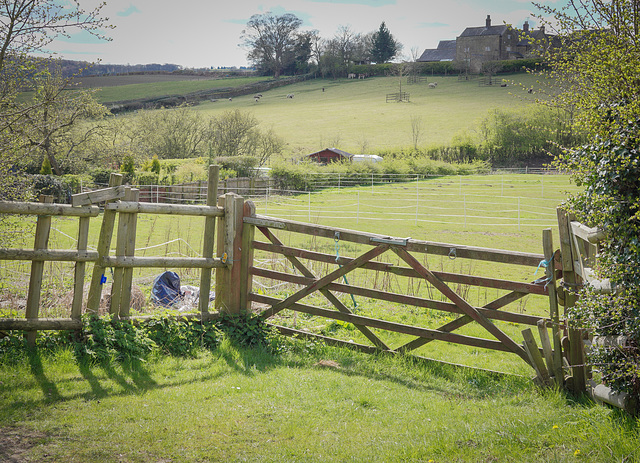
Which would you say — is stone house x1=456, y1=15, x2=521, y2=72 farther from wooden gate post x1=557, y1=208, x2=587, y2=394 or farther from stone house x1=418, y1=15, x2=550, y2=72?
wooden gate post x1=557, y1=208, x2=587, y2=394

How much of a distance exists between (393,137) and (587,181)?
59145 mm

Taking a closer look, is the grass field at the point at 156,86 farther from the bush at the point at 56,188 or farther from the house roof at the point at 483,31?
the bush at the point at 56,188

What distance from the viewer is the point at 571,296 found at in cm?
493

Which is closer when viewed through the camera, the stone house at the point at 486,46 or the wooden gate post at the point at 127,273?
the wooden gate post at the point at 127,273

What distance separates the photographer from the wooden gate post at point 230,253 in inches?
259

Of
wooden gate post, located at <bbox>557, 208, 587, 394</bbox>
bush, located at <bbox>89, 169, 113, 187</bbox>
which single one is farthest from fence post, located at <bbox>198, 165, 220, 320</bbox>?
bush, located at <bbox>89, 169, 113, 187</bbox>

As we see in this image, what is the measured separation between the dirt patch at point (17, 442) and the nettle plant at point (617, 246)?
4.19 m

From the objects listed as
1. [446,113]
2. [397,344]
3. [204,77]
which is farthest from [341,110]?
[397,344]

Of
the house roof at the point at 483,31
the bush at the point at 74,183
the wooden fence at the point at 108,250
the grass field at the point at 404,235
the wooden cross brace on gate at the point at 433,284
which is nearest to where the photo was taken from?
the wooden cross brace on gate at the point at 433,284

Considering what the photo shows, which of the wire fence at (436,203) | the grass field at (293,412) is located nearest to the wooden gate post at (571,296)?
the grass field at (293,412)

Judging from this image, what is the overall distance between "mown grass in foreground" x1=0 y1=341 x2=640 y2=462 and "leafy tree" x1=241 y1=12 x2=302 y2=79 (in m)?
105

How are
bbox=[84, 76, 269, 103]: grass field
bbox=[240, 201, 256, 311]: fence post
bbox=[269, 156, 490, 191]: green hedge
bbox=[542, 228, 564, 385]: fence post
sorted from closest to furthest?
bbox=[542, 228, 564, 385]: fence post → bbox=[240, 201, 256, 311]: fence post → bbox=[269, 156, 490, 191]: green hedge → bbox=[84, 76, 269, 103]: grass field

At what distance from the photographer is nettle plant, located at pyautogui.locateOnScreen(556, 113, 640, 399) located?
3648 millimetres

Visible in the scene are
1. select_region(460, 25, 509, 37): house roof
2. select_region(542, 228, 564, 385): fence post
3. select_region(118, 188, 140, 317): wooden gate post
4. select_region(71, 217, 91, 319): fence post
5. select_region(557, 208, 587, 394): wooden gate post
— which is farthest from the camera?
select_region(460, 25, 509, 37): house roof
